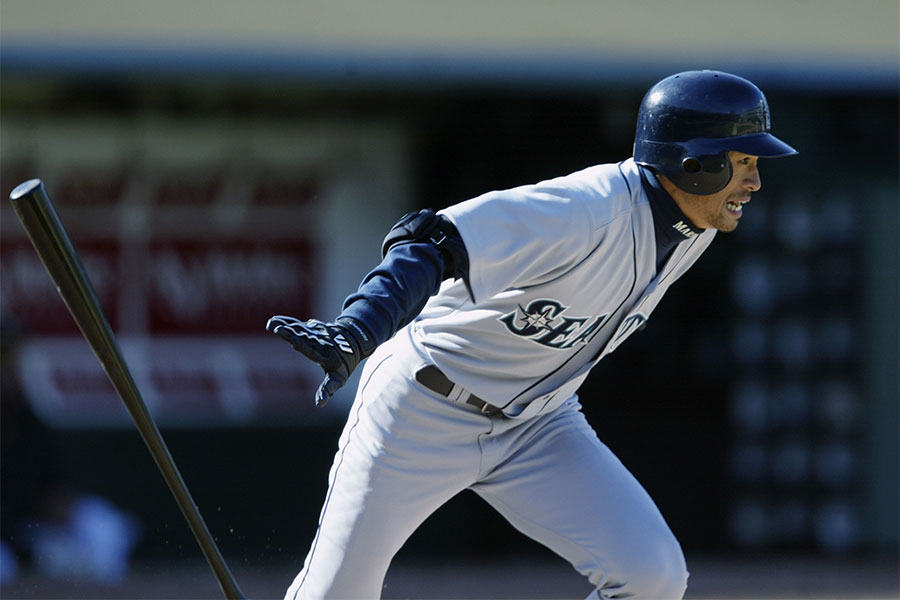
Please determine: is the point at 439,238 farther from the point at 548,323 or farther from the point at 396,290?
the point at 548,323

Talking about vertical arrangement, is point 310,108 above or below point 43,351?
above

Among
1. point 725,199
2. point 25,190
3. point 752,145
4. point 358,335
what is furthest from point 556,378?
point 25,190

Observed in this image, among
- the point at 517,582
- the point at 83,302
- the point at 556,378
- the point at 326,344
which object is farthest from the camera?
the point at 517,582

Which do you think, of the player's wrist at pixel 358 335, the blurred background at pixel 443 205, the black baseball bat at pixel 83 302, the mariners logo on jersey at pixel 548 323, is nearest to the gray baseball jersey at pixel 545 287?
the mariners logo on jersey at pixel 548 323

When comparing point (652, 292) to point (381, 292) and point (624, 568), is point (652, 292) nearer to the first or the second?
point (624, 568)

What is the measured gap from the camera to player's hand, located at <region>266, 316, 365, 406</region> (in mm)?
2236

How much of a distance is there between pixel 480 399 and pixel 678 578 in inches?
24.1

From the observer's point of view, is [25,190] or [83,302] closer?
[25,190]

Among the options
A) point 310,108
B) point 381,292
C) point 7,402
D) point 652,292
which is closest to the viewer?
point 381,292

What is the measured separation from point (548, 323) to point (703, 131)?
589 millimetres

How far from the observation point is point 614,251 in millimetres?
2828

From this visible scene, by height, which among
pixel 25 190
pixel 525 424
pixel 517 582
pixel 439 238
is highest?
pixel 25 190

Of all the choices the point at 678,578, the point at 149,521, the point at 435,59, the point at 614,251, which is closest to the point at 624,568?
the point at 678,578

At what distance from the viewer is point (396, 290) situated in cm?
242
